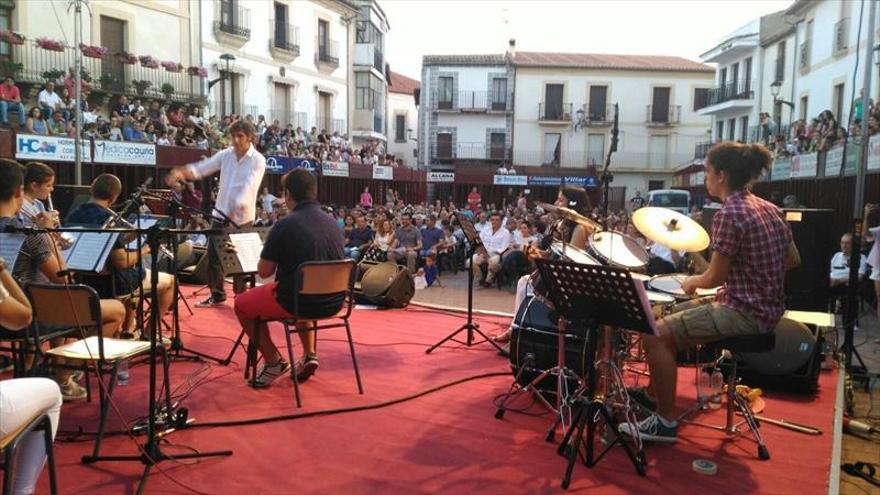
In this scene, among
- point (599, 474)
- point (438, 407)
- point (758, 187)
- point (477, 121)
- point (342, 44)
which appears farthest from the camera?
point (477, 121)

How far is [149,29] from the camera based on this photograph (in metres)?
18.4

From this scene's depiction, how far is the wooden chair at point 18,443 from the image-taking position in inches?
85.0

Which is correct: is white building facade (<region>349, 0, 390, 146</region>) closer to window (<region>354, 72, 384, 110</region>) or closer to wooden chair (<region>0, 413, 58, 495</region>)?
window (<region>354, 72, 384, 110</region>)

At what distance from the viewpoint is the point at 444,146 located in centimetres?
3541

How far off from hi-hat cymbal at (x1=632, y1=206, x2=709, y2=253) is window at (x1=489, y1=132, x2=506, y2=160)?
32.1 m

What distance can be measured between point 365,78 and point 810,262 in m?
26.1

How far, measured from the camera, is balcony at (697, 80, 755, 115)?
89.9ft

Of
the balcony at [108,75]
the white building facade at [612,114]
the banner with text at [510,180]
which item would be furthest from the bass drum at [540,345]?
the white building facade at [612,114]

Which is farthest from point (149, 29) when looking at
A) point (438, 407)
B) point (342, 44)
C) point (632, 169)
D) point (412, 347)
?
point (632, 169)

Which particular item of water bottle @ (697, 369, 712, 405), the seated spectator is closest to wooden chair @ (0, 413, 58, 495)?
water bottle @ (697, 369, 712, 405)

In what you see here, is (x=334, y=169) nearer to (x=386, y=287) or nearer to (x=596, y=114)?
(x=386, y=287)

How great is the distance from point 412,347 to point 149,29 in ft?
54.3

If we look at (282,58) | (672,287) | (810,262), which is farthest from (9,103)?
(810,262)

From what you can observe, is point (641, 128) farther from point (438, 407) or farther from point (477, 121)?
point (438, 407)
